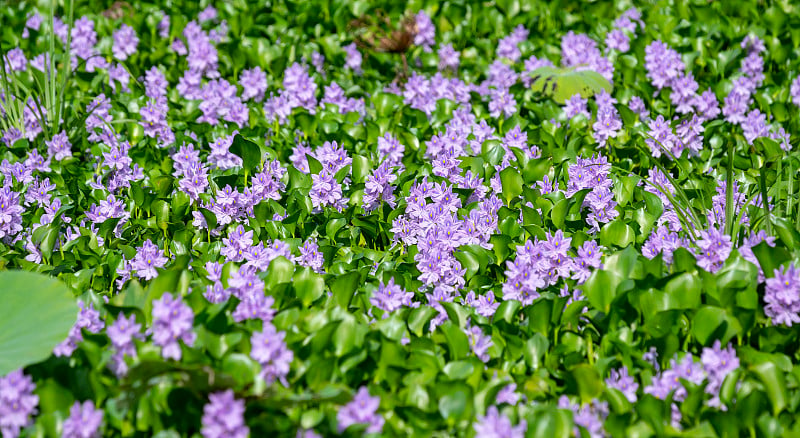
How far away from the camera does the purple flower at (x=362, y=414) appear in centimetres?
262

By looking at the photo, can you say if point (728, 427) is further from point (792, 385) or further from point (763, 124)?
point (763, 124)

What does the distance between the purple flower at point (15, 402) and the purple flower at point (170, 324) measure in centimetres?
41

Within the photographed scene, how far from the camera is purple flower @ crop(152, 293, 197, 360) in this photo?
268 centimetres

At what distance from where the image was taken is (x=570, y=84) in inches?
209

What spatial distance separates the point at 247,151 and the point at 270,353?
1821 millimetres

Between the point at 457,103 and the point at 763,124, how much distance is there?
1821mm

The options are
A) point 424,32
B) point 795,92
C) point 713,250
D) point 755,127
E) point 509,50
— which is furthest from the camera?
point 424,32

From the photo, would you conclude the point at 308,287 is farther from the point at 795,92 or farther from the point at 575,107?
the point at 795,92

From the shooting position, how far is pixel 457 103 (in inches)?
210

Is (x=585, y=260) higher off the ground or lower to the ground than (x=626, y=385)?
higher

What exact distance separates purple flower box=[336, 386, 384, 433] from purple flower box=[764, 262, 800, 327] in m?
1.55

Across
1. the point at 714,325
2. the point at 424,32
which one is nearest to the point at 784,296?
the point at 714,325

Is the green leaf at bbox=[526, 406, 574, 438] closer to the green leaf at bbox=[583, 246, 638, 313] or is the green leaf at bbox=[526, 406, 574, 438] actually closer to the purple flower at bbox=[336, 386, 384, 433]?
the purple flower at bbox=[336, 386, 384, 433]

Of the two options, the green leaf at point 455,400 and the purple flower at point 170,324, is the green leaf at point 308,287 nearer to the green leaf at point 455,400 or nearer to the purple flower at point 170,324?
the purple flower at point 170,324
